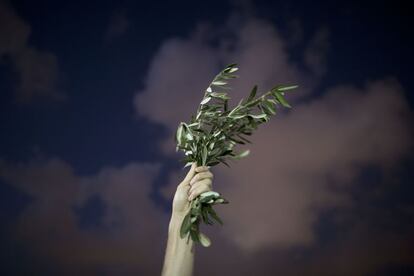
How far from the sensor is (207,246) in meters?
3.26

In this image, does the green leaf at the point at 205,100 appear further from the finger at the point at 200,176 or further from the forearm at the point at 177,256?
the forearm at the point at 177,256

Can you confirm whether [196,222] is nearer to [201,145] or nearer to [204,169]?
[204,169]

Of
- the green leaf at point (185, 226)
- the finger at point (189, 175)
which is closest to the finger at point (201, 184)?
the finger at point (189, 175)

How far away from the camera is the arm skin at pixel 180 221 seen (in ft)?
12.4

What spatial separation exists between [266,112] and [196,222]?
4.61ft

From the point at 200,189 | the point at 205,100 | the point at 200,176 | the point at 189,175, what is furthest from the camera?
the point at 205,100

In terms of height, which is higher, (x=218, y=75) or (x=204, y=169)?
(x=218, y=75)

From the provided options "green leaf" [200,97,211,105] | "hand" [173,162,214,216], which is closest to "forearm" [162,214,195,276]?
"hand" [173,162,214,216]

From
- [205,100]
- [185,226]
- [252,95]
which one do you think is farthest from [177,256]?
[252,95]

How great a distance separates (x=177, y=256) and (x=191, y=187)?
74 cm

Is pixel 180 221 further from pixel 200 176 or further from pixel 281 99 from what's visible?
pixel 281 99

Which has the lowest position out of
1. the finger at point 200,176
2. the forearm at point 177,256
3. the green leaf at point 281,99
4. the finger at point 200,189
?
the forearm at point 177,256

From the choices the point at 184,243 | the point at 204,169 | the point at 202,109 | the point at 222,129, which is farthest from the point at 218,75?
the point at 184,243

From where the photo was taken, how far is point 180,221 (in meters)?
4.00
